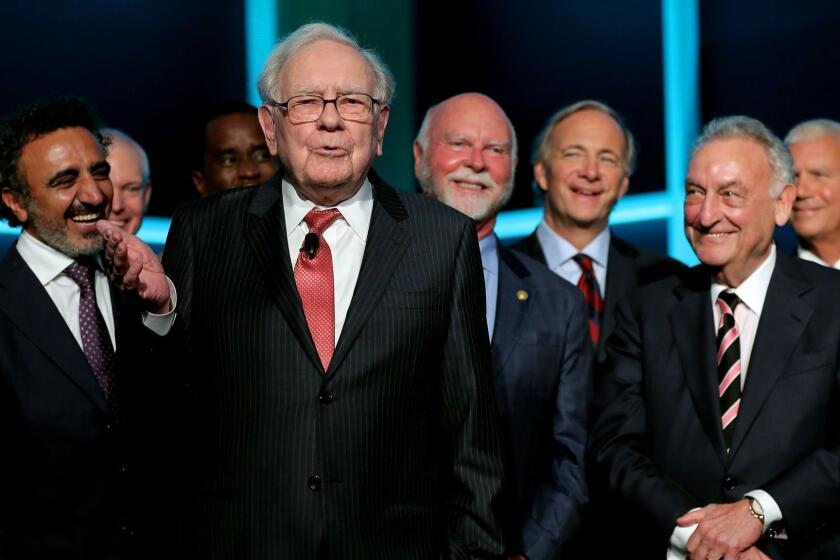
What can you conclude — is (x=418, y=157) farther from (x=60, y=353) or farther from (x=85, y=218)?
(x=60, y=353)

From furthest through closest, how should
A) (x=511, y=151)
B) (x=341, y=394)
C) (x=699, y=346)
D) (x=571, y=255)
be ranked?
1. (x=571, y=255)
2. (x=511, y=151)
3. (x=699, y=346)
4. (x=341, y=394)

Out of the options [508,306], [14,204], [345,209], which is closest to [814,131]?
[508,306]

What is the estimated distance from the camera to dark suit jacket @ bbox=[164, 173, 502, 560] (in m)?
2.37

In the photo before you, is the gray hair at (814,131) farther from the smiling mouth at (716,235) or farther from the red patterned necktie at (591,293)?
the smiling mouth at (716,235)

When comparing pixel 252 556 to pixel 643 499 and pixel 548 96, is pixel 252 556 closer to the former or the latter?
pixel 643 499

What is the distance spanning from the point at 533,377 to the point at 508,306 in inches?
8.9

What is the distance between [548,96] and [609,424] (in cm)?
262

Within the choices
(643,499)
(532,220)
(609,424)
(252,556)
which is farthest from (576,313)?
(532,220)

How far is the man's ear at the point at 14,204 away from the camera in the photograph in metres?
3.10

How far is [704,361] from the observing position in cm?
305

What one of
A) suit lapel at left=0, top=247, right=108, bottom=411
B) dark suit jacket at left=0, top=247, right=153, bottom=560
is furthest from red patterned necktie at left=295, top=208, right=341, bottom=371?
suit lapel at left=0, top=247, right=108, bottom=411

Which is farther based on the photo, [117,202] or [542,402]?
[117,202]

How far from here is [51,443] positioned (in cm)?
277

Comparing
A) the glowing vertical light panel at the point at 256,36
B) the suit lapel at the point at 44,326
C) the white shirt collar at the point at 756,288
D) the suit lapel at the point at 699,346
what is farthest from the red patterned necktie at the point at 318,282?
the glowing vertical light panel at the point at 256,36
